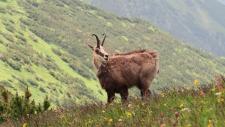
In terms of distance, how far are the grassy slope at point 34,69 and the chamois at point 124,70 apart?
66.9m

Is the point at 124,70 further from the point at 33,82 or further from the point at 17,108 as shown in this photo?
the point at 33,82

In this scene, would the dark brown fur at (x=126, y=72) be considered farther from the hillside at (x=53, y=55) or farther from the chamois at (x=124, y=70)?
the hillside at (x=53, y=55)

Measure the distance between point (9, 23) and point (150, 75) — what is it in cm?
12891

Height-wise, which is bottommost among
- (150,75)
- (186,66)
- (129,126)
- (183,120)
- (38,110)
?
(186,66)

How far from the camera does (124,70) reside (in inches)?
554

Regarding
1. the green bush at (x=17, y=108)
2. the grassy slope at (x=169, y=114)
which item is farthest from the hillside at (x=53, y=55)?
the grassy slope at (x=169, y=114)

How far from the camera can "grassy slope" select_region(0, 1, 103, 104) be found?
3713 inches

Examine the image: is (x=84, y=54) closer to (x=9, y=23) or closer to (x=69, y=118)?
(x=9, y=23)

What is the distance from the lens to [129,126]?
251 inches

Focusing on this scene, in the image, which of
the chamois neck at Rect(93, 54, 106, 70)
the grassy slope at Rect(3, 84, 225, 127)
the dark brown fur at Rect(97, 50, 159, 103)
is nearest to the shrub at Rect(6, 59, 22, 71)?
the chamois neck at Rect(93, 54, 106, 70)

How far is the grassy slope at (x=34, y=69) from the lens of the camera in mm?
94312

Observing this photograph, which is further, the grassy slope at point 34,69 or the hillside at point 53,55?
the hillside at point 53,55

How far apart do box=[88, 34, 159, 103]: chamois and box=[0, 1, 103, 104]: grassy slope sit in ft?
219

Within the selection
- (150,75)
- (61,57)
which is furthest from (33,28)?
(150,75)
